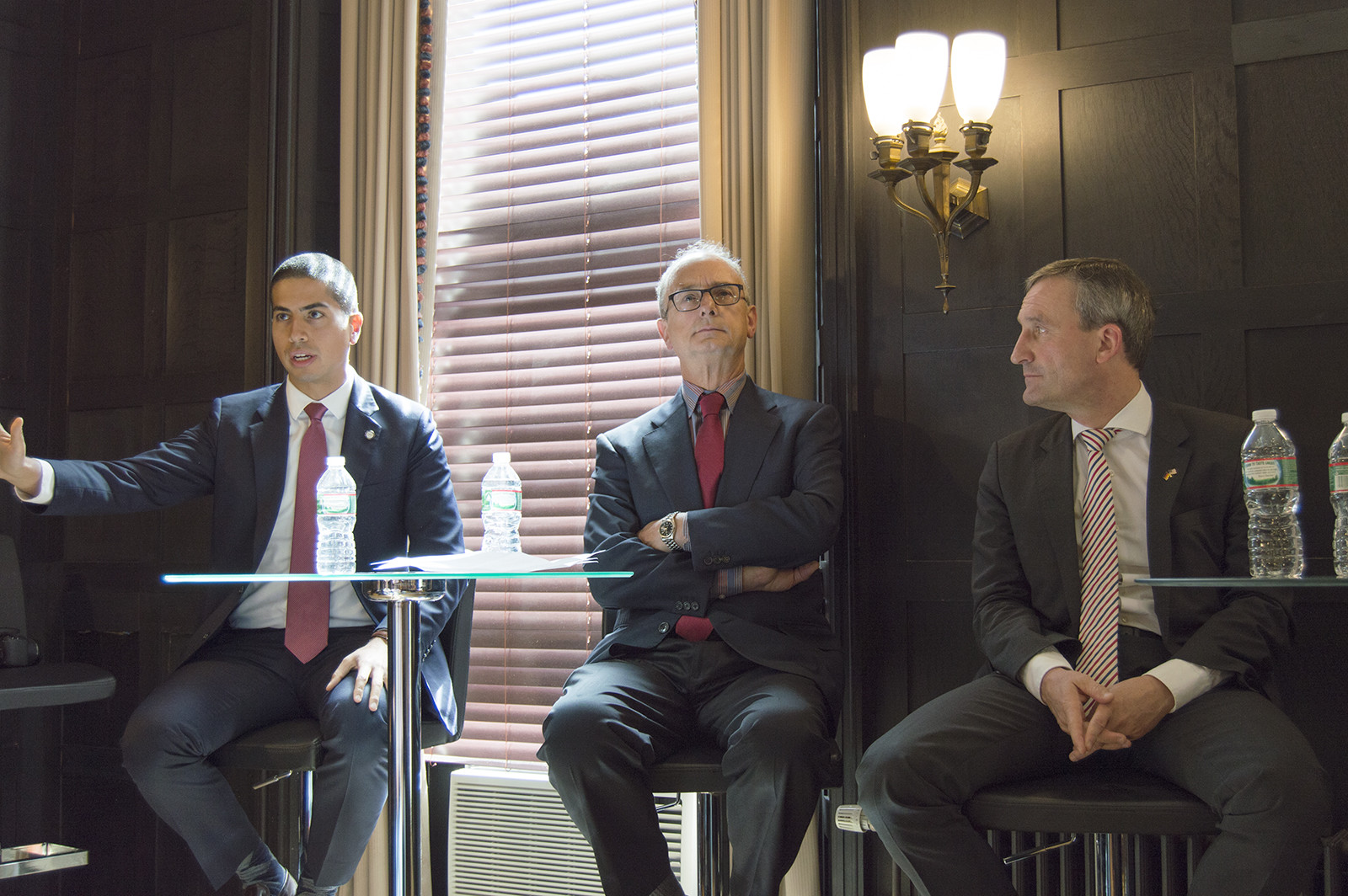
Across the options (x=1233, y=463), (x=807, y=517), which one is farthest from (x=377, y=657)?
(x=1233, y=463)

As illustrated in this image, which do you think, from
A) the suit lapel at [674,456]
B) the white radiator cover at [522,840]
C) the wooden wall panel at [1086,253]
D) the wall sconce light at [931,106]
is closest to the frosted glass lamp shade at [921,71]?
the wall sconce light at [931,106]

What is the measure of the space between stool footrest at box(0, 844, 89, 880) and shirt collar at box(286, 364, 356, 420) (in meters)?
1.35

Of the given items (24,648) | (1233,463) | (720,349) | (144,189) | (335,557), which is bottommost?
(24,648)

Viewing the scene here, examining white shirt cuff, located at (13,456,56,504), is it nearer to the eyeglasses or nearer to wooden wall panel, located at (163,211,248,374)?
wooden wall panel, located at (163,211,248,374)

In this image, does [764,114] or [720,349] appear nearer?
[720,349]

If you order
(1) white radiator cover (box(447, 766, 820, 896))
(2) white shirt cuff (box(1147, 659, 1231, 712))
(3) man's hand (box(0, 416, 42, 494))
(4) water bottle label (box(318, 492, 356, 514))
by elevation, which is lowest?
(1) white radiator cover (box(447, 766, 820, 896))

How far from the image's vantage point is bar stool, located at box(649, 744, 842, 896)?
7.07 ft

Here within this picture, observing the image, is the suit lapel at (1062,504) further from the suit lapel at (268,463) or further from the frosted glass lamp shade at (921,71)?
the suit lapel at (268,463)

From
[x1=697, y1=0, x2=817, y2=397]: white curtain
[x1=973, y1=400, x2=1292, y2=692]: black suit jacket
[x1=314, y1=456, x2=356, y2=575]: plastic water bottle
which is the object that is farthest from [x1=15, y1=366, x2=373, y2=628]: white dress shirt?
[x1=973, y1=400, x2=1292, y2=692]: black suit jacket

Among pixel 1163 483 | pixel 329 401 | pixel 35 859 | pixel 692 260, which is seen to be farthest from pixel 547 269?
pixel 35 859

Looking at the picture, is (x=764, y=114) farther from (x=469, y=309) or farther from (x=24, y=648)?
(x=24, y=648)

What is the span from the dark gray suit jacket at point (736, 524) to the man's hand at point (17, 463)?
1.25 metres

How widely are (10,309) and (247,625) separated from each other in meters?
1.69

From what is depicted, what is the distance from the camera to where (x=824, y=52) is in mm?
2904
